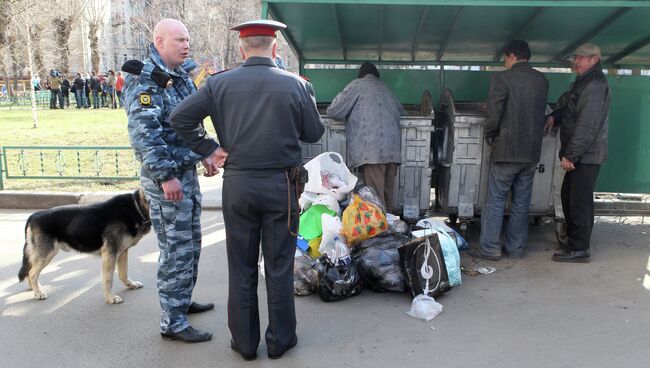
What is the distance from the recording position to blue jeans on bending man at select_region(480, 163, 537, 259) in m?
4.84

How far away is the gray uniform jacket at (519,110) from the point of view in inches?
182

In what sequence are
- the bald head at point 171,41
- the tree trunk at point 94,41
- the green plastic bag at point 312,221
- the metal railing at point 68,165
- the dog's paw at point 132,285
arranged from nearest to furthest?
1. the bald head at point 171,41
2. the dog's paw at point 132,285
3. the green plastic bag at point 312,221
4. the metal railing at point 68,165
5. the tree trunk at point 94,41

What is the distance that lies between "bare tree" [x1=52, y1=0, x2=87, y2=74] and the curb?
23.8 meters

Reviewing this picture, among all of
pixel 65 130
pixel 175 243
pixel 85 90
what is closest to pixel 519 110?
pixel 175 243

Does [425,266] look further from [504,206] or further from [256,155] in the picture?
[256,155]

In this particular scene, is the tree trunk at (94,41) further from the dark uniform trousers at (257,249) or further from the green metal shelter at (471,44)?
the dark uniform trousers at (257,249)

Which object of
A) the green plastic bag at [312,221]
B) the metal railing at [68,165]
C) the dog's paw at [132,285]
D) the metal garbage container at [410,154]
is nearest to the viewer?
the dog's paw at [132,285]

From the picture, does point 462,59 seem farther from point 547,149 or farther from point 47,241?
point 47,241

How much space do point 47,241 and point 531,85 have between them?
419 centimetres

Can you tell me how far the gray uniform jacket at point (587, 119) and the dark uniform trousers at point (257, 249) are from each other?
292cm

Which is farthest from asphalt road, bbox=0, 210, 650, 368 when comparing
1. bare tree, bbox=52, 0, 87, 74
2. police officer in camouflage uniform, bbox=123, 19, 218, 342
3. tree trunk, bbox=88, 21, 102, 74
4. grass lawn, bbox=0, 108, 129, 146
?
tree trunk, bbox=88, 21, 102, 74

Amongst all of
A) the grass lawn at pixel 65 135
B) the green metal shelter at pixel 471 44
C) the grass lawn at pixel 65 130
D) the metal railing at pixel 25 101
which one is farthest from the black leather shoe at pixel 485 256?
the metal railing at pixel 25 101

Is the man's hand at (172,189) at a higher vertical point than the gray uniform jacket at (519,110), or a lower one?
lower

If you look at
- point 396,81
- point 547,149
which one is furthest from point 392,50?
point 547,149
